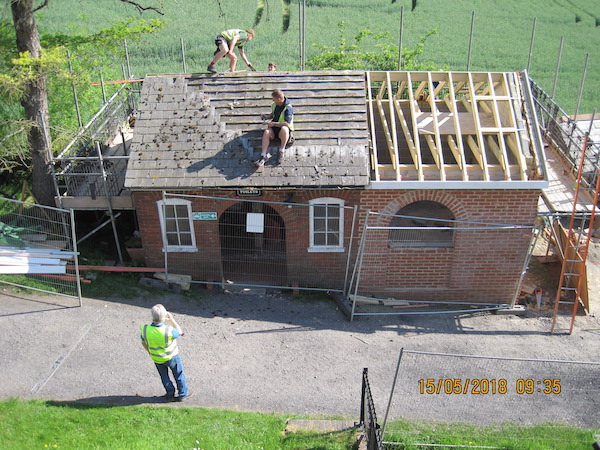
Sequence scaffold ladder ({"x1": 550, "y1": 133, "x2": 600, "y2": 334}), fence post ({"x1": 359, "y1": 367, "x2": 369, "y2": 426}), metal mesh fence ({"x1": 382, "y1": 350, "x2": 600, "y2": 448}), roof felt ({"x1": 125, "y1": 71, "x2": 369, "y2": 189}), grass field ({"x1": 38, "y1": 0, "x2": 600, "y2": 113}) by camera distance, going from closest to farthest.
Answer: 1. fence post ({"x1": 359, "y1": 367, "x2": 369, "y2": 426})
2. metal mesh fence ({"x1": 382, "y1": 350, "x2": 600, "y2": 448})
3. roof felt ({"x1": 125, "y1": 71, "x2": 369, "y2": 189})
4. scaffold ladder ({"x1": 550, "y1": 133, "x2": 600, "y2": 334})
5. grass field ({"x1": 38, "y1": 0, "x2": 600, "y2": 113})

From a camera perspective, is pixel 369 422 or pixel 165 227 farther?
pixel 165 227

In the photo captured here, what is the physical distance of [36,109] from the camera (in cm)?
1245

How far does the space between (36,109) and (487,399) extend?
11.2m

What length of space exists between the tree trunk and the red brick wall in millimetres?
2959

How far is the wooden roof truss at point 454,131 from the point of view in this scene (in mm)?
11258

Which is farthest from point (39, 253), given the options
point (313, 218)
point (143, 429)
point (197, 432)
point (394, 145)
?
point (394, 145)

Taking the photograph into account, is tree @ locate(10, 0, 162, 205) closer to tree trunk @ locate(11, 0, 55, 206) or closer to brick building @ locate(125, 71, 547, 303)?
tree trunk @ locate(11, 0, 55, 206)

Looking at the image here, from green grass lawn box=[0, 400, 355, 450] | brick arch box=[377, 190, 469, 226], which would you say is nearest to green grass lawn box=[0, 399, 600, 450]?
green grass lawn box=[0, 400, 355, 450]

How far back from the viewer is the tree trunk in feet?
38.2

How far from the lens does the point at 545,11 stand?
30.6 m

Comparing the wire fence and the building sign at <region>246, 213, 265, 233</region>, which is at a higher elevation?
the building sign at <region>246, 213, 265, 233</region>

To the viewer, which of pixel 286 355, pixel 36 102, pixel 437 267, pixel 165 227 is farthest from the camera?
pixel 36 102

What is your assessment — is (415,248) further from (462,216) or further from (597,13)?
(597,13)
